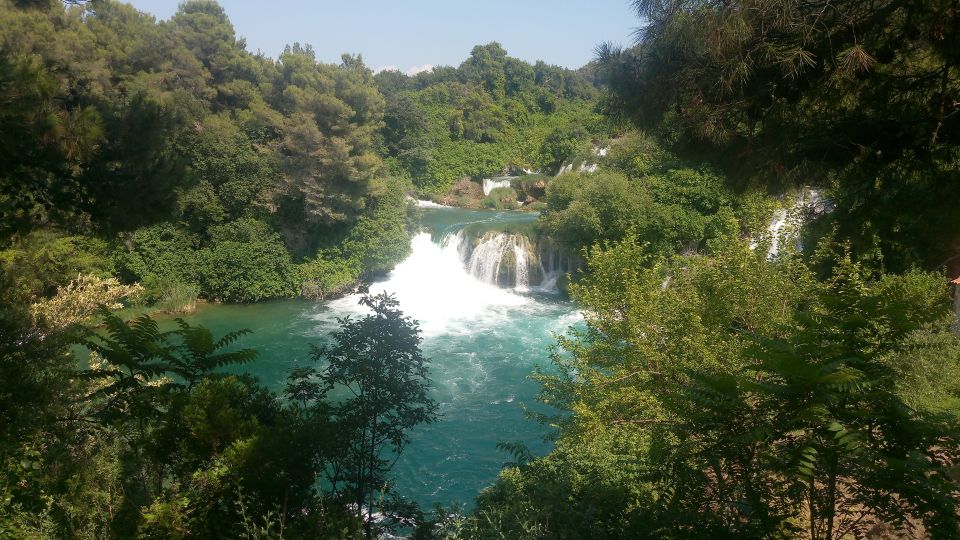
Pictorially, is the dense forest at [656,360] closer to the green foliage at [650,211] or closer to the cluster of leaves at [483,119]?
the green foliage at [650,211]

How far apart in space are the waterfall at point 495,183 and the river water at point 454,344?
8.31 m

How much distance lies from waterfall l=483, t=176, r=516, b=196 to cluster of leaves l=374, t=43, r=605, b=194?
1461 millimetres

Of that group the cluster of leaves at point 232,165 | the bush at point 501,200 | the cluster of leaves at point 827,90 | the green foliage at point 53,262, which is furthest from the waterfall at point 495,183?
the cluster of leaves at point 827,90

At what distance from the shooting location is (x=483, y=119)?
4184 centimetres

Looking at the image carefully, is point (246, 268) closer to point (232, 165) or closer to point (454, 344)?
point (232, 165)

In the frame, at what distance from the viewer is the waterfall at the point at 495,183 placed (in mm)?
35188

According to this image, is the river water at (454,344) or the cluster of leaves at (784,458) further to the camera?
the river water at (454,344)

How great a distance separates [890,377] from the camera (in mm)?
3223

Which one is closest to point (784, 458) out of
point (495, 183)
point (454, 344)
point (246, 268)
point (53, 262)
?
point (454, 344)

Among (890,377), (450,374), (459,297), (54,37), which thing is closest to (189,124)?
(54,37)

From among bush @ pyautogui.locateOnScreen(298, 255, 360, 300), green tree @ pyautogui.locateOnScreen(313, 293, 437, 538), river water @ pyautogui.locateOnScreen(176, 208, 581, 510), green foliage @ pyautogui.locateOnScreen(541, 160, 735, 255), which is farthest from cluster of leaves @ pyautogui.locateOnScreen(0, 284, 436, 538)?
bush @ pyautogui.locateOnScreen(298, 255, 360, 300)

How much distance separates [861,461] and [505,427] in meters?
9.27

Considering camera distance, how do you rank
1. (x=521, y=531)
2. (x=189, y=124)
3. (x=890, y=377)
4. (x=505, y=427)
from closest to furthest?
1. (x=890, y=377)
2. (x=521, y=531)
3. (x=505, y=427)
4. (x=189, y=124)

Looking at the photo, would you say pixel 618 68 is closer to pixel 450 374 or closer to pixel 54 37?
pixel 450 374
